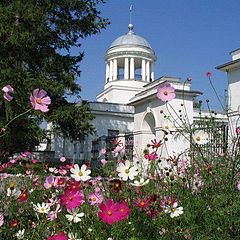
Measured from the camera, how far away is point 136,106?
65.0 ft

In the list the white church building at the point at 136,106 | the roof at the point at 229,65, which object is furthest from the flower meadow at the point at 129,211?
the roof at the point at 229,65

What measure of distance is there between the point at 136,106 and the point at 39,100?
1787cm

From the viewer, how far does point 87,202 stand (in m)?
2.62

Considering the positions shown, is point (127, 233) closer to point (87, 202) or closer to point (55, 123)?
point (87, 202)

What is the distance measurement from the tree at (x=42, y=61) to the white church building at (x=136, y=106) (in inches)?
92.8

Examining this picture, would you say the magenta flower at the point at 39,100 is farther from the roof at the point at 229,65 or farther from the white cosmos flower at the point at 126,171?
the roof at the point at 229,65

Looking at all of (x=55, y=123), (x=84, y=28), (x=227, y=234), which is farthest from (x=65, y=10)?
(x=227, y=234)

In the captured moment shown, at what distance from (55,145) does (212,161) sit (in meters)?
25.3

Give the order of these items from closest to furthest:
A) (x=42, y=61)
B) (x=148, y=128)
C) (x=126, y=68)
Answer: (x=42, y=61)
(x=148, y=128)
(x=126, y=68)

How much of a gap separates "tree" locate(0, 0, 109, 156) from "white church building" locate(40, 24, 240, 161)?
2356 millimetres

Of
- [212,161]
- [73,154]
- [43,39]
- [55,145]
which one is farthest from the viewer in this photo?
[55,145]

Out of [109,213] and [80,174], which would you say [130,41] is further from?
[109,213]

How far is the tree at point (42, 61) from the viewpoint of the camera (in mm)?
13633

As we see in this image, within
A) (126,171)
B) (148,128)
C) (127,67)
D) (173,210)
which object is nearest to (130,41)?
(127,67)
